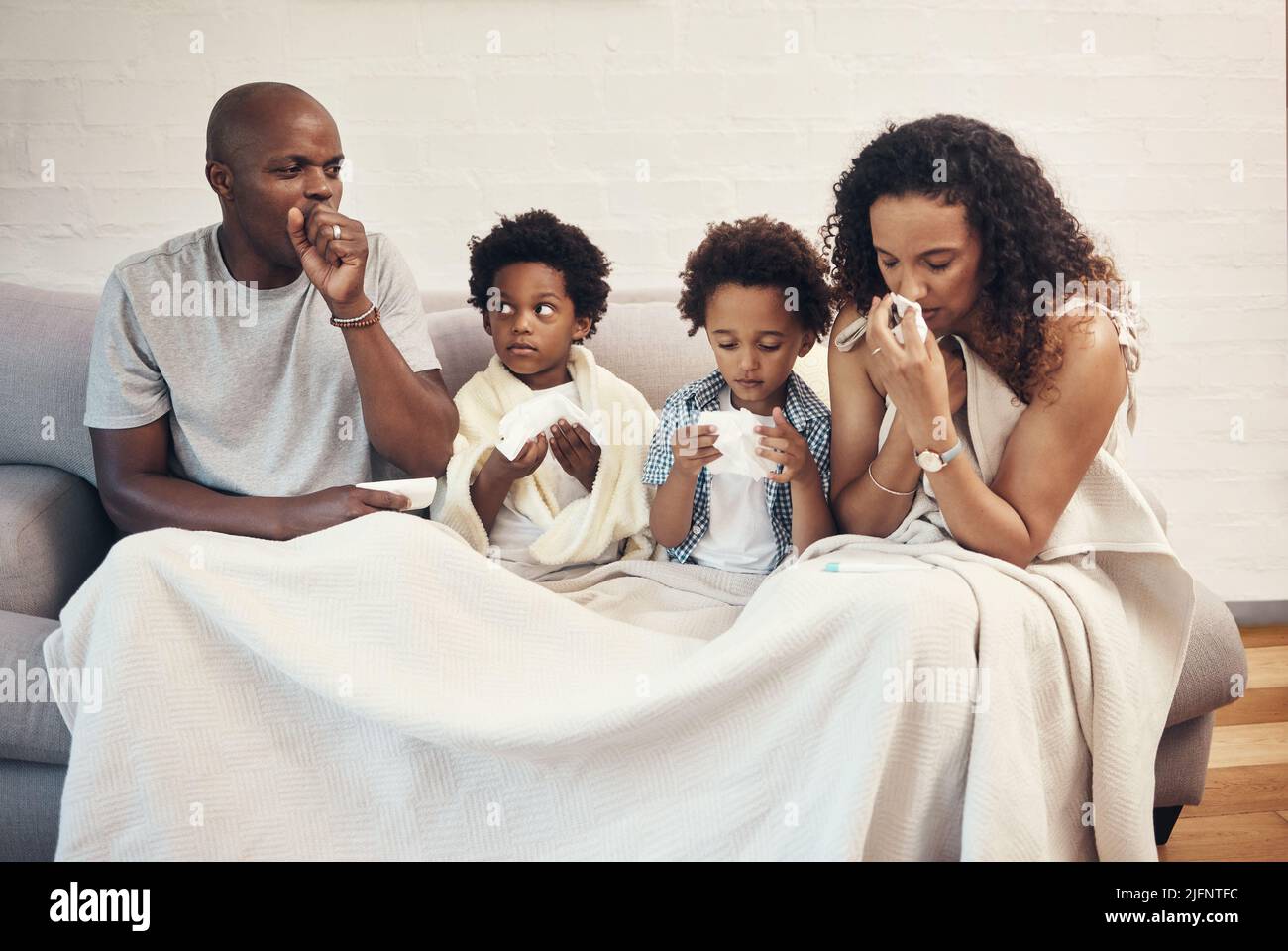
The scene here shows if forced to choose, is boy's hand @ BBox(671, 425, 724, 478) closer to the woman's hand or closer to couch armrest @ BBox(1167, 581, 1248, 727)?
the woman's hand

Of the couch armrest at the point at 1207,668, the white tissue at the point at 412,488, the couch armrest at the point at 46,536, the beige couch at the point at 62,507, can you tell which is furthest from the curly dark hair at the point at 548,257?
the couch armrest at the point at 1207,668

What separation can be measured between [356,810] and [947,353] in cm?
100

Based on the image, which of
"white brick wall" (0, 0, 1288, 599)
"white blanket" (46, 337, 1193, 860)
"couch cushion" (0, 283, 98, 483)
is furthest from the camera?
"white brick wall" (0, 0, 1288, 599)

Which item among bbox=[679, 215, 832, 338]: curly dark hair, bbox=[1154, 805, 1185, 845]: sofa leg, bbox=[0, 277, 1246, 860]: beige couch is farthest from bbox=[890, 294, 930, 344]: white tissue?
bbox=[1154, 805, 1185, 845]: sofa leg

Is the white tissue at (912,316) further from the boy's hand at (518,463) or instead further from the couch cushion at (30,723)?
the couch cushion at (30,723)

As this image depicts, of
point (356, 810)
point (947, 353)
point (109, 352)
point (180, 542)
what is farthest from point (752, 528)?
point (109, 352)

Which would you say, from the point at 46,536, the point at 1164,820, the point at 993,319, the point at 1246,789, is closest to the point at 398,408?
the point at 46,536

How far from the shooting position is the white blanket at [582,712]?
1.31 metres

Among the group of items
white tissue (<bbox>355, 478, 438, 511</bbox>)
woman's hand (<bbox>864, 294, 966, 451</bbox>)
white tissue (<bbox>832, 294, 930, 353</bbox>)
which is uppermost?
white tissue (<bbox>832, 294, 930, 353</bbox>)

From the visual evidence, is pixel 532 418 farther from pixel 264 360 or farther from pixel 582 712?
pixel 582 712

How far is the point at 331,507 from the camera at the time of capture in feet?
5.48

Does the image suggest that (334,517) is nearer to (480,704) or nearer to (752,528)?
(480,704)

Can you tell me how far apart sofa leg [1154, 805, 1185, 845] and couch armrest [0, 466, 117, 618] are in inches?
66.4

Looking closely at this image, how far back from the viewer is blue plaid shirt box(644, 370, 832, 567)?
177 centimetres
